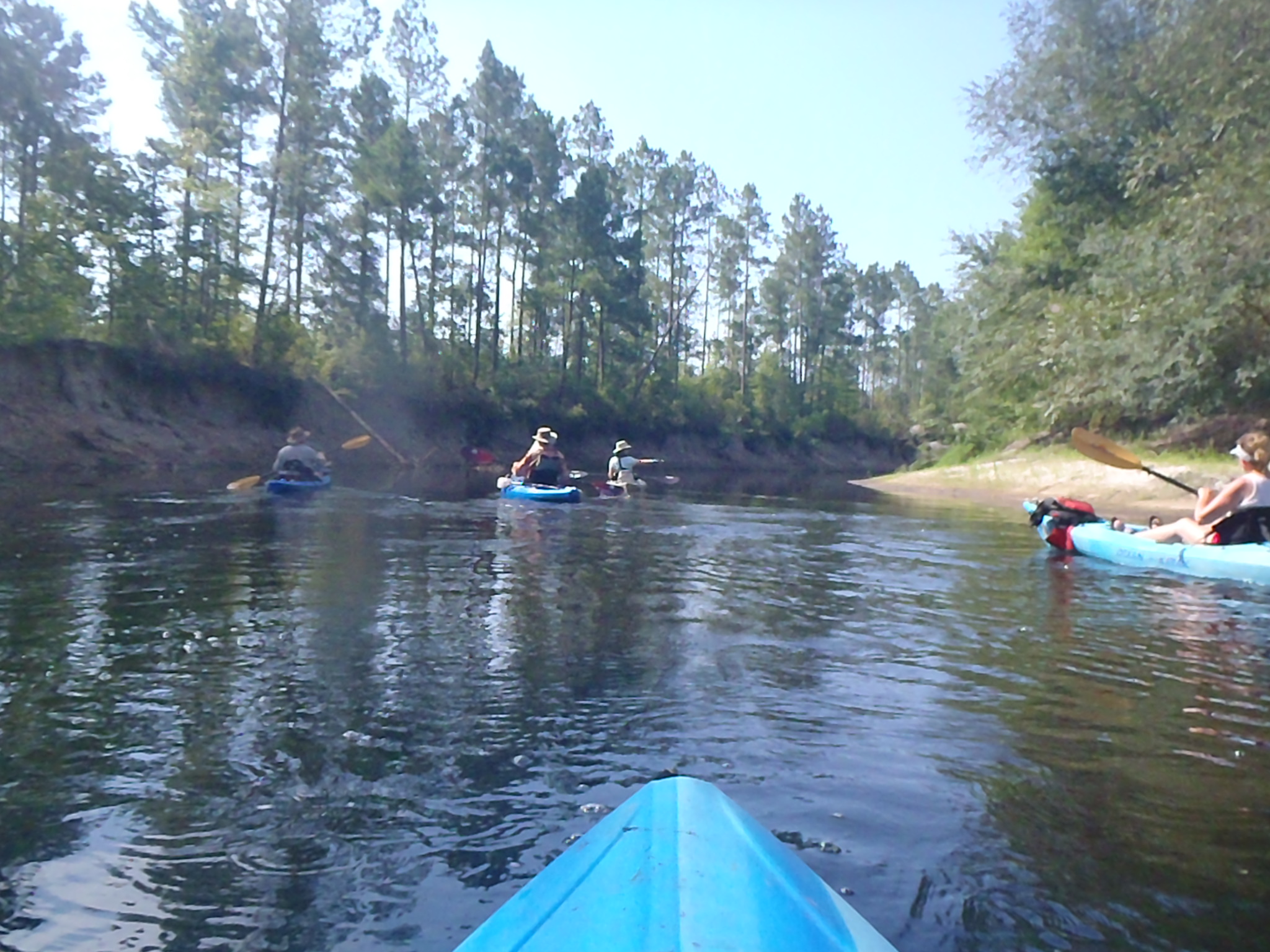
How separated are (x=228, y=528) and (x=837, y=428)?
59833mm

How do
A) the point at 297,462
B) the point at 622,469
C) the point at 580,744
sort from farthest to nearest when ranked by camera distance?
the point at 622,469, the point at 297,462, the point at 580,744

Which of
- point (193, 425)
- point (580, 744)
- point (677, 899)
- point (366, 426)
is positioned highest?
point (366, 426)

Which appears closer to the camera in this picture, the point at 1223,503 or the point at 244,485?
the point at 1223,503

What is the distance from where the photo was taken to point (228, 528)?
12.3 m

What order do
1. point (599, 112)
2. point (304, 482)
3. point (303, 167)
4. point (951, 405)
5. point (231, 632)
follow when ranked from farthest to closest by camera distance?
point (599, 112)
point (951, 405)
point (303, 167)
point (304, 482)
point (231, 632)

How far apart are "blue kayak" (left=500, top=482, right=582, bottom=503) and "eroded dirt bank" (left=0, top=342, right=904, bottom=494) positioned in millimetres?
3131

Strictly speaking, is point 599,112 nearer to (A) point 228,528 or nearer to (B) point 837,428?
(B) point 837,428

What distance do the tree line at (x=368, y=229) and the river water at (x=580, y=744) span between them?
2375cm

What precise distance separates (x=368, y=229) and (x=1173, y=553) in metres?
33.7

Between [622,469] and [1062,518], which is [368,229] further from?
[1062,518]

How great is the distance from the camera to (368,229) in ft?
124

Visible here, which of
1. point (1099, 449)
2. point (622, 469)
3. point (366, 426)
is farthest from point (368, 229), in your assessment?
point (1099, 449)

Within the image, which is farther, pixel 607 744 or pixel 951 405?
pixel 951 405

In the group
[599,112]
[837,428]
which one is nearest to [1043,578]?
[599,112]
